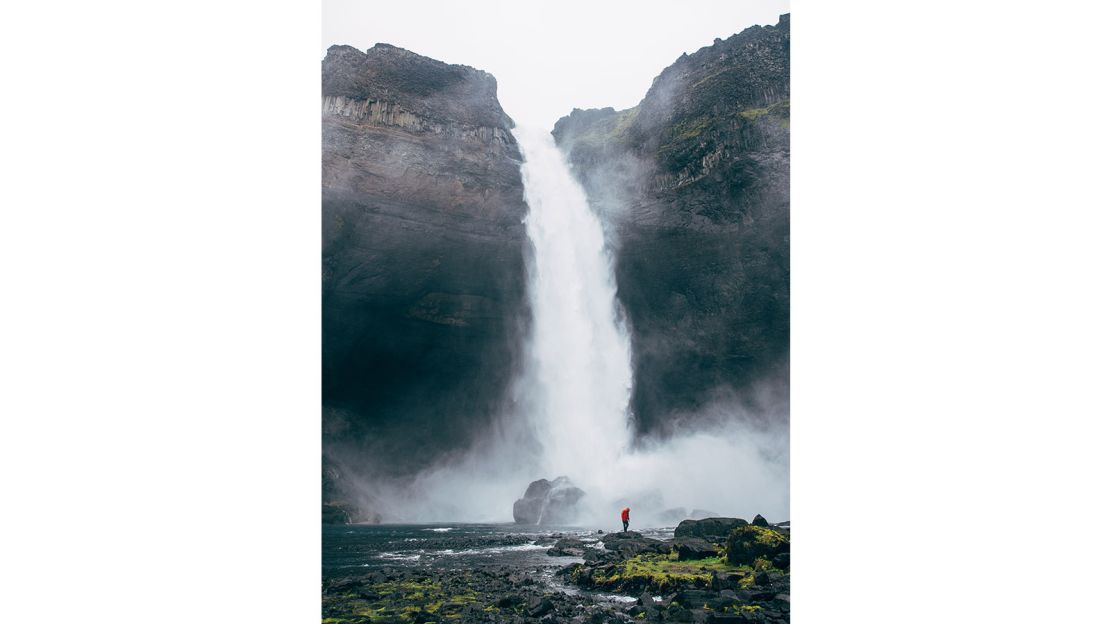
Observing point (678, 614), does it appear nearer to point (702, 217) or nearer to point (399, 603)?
point (399, 603)

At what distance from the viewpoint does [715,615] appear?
6773 mm

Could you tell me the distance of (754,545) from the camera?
7.76 meters

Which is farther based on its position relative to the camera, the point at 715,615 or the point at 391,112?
the point at 391,112

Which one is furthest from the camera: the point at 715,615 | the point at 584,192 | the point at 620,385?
the point at 584,192

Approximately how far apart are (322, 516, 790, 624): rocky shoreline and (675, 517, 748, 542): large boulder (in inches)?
0.5

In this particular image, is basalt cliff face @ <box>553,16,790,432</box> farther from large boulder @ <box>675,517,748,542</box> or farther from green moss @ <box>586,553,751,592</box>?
green moss @ <box>586,553,751,592</box>

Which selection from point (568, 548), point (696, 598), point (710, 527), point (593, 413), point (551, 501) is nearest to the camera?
point (696, 598)

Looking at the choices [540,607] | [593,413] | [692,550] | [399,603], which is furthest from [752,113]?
[399,603]

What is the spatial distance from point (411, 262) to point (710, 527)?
27.4ft
